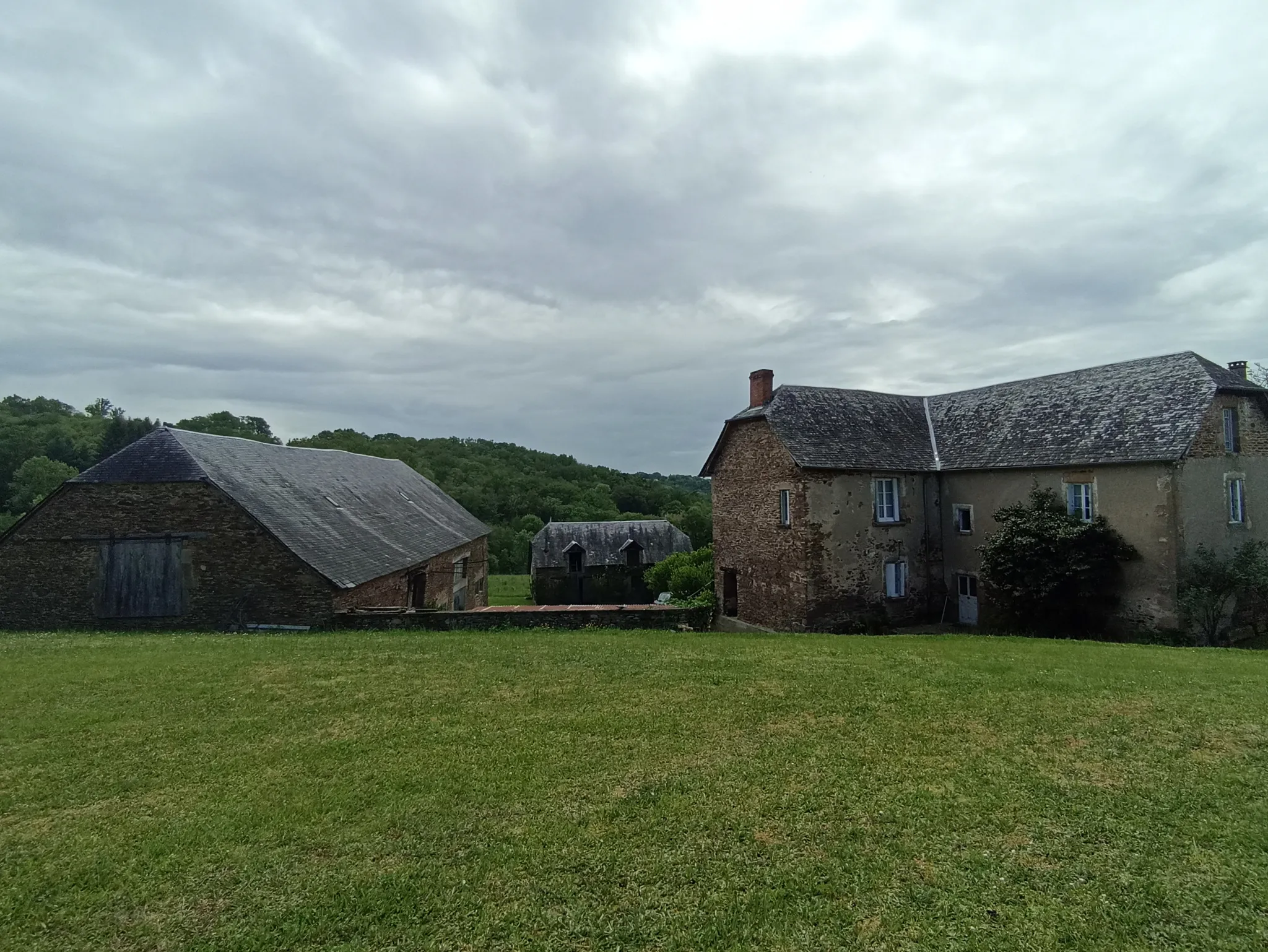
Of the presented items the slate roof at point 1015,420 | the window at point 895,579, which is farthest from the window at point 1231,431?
the window at point 895,579

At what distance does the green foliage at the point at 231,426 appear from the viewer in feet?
185

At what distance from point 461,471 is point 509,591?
1211 inches

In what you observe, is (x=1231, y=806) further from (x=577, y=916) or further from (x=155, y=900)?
(x=155, y=900)

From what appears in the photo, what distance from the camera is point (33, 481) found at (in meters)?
42.8

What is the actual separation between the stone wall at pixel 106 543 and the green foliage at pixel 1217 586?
2515 cm

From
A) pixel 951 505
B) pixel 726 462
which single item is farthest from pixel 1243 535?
pixel 726 462

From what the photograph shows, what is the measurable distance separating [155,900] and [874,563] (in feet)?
67.4

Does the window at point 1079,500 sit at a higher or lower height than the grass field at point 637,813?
higher

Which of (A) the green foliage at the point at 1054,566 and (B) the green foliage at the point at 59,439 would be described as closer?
(A) the green foliage at the point at 1054,566

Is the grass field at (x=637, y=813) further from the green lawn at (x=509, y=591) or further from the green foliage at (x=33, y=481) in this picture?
the green foliage at (x=33, y=481)

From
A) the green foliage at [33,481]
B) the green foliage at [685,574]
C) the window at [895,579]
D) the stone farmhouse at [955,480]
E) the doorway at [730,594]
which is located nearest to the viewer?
the stone farmhouse at [955,480]

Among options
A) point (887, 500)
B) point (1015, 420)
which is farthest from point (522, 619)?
point (1015, 420)

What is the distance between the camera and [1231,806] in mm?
5902

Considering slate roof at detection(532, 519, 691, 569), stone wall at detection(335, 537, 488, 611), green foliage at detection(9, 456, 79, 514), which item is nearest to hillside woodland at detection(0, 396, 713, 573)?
green foliage at detection(9, 456, 79, 514)
